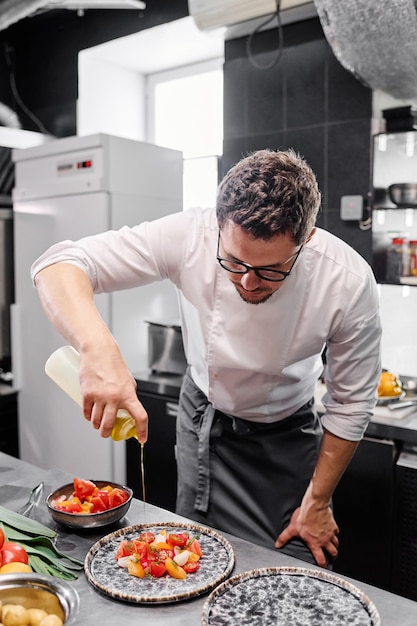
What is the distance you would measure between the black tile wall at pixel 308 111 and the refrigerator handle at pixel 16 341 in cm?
150

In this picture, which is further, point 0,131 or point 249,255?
point 0,131

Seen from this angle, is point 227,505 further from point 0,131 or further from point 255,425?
point 0,131

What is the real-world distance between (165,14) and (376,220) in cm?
166

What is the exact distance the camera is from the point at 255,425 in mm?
1761

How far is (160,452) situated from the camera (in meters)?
3.04

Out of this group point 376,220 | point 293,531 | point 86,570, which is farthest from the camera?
point 376,220

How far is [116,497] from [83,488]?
9cm

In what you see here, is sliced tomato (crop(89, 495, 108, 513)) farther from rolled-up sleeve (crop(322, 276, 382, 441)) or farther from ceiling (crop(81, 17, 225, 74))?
ceiling (crop(81, 17, 225, 74))

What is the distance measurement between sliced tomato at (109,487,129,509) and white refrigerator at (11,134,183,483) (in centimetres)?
169

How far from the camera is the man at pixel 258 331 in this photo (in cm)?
136

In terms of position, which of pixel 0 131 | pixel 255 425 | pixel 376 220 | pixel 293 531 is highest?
pixel 0 131

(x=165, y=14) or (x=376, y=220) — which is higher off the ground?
(x=165, y=14)

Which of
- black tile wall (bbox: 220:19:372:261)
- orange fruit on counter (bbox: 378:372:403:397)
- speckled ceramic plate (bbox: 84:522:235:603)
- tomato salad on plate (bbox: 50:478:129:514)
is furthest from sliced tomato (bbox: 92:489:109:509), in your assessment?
black tile wall (bbox: 220:19:372:261)

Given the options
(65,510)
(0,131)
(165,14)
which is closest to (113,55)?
(165,14)
